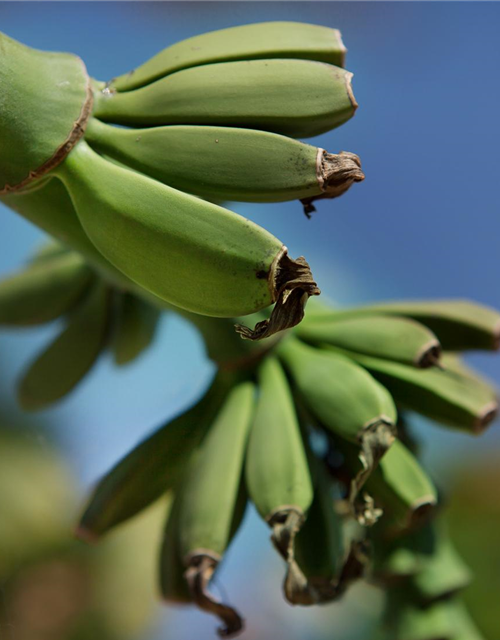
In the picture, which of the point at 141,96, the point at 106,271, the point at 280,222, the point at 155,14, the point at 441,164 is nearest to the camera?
the point at 141,96

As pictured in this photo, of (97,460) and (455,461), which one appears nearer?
(97,460)

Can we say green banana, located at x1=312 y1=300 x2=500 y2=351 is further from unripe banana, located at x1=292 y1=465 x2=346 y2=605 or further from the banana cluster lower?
unripe banana, located at x1=292 y1=465 x2=346 y2=605

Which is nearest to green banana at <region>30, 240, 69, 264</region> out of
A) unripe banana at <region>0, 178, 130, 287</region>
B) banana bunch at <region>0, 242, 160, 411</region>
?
banana bunch at <region>0, 242, 160, 411</region>

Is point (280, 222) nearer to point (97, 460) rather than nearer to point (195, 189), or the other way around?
point (97, 460)

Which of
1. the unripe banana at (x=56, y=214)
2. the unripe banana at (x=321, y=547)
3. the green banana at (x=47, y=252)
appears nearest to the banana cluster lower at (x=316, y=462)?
the unripe banana at (x=321, y=547)

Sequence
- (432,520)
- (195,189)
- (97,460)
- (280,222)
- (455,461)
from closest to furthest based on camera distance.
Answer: (195,189)
(432,520)
(97,460)
(280,222)
(455,461)

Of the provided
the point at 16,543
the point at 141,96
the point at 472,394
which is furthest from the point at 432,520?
the point at 16,543

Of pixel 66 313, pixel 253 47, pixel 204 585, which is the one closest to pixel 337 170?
pixel 253 47
